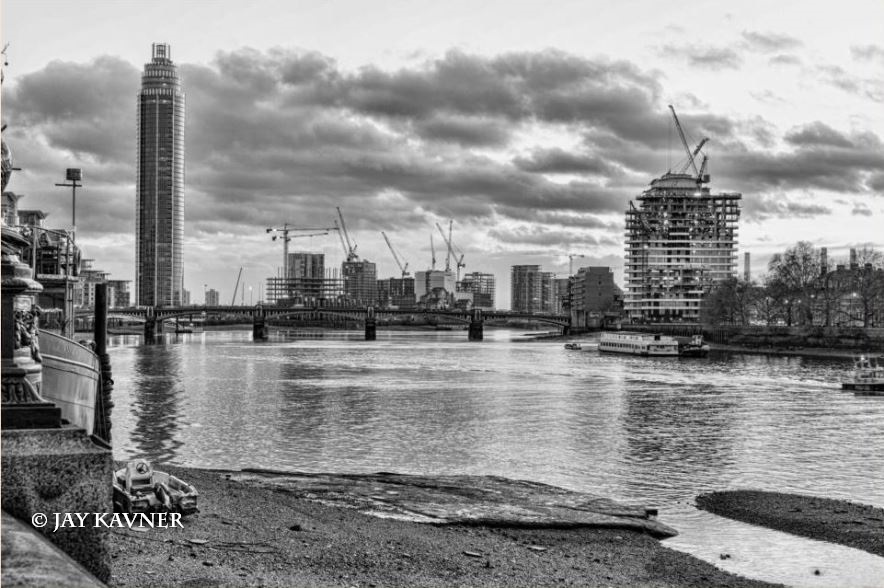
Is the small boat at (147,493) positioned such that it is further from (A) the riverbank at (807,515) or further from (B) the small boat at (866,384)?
(B) the small boat at (866,384)

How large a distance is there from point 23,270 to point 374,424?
1459 inches

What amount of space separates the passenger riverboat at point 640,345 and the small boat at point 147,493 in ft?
414

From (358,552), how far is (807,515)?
15479 mm

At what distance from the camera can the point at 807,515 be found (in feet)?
88.3

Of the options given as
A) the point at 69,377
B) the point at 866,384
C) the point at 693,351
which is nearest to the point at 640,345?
the point at 693,351

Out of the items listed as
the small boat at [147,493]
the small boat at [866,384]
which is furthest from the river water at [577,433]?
the small boat at [147,493]

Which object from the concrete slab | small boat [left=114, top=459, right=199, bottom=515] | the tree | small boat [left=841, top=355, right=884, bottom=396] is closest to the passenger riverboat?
the tree

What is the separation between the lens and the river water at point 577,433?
2884 cm

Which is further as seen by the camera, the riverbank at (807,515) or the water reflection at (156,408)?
the water reflection at (156,408)

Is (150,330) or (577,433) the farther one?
(150,330)

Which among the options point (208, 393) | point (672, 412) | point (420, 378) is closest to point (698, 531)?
point (672, 412)

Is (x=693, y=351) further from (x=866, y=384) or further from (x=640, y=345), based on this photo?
(x=866, y=384)

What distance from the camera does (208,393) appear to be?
68812mm

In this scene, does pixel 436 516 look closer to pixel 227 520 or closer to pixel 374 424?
pixel 227 520
